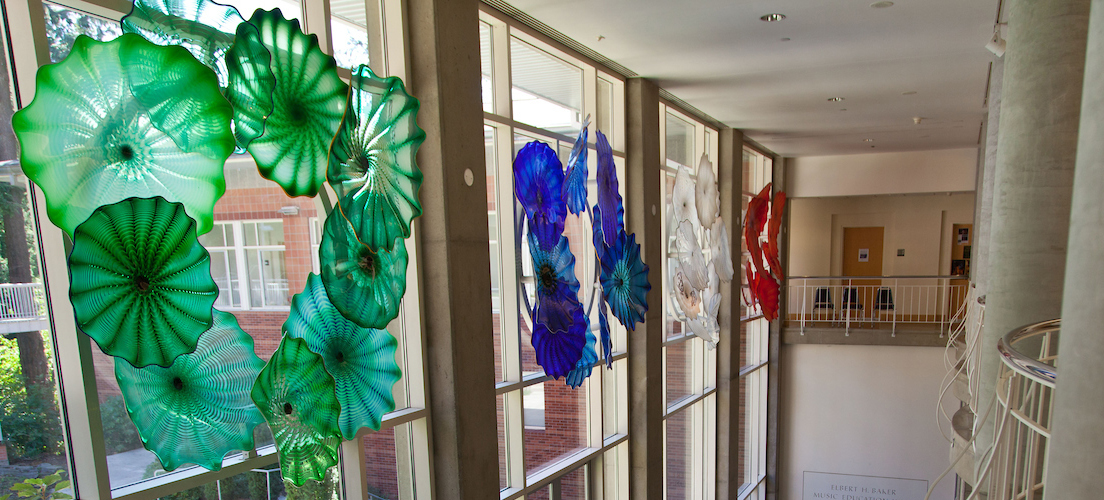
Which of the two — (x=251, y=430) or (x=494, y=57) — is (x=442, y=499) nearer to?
(x=251, y=430)

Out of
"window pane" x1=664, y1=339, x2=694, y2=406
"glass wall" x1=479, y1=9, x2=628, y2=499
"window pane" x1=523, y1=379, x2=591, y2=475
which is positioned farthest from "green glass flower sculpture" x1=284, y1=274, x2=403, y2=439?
"window pane" x1=664, y1=339, x2=694, y2=406

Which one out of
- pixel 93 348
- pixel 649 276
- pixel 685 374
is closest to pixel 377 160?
pixel 93 348

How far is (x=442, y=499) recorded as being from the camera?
451 cm

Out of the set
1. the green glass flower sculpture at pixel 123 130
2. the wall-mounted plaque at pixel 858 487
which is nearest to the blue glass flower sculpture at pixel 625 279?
the green glass flower sculpture at pixel 123 130

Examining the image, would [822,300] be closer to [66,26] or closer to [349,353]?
[349,353]

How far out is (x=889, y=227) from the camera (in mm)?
17469

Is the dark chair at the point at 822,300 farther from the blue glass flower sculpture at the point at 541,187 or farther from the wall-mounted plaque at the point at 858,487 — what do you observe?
the blue glass flower sculpture at the point at 541,187

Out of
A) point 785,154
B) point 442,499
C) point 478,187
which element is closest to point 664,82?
point 478,187

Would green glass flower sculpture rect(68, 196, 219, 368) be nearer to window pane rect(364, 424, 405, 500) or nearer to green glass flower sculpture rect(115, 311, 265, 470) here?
green glass flower sculpture rect(115, 311, 265, 470)

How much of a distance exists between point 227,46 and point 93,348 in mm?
1350

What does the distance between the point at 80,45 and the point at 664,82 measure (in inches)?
241

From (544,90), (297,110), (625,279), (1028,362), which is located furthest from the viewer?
(625,279)

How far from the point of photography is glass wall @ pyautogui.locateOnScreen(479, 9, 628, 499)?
5.26 meters

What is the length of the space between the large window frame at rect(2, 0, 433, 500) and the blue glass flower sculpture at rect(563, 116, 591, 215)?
1626mm
